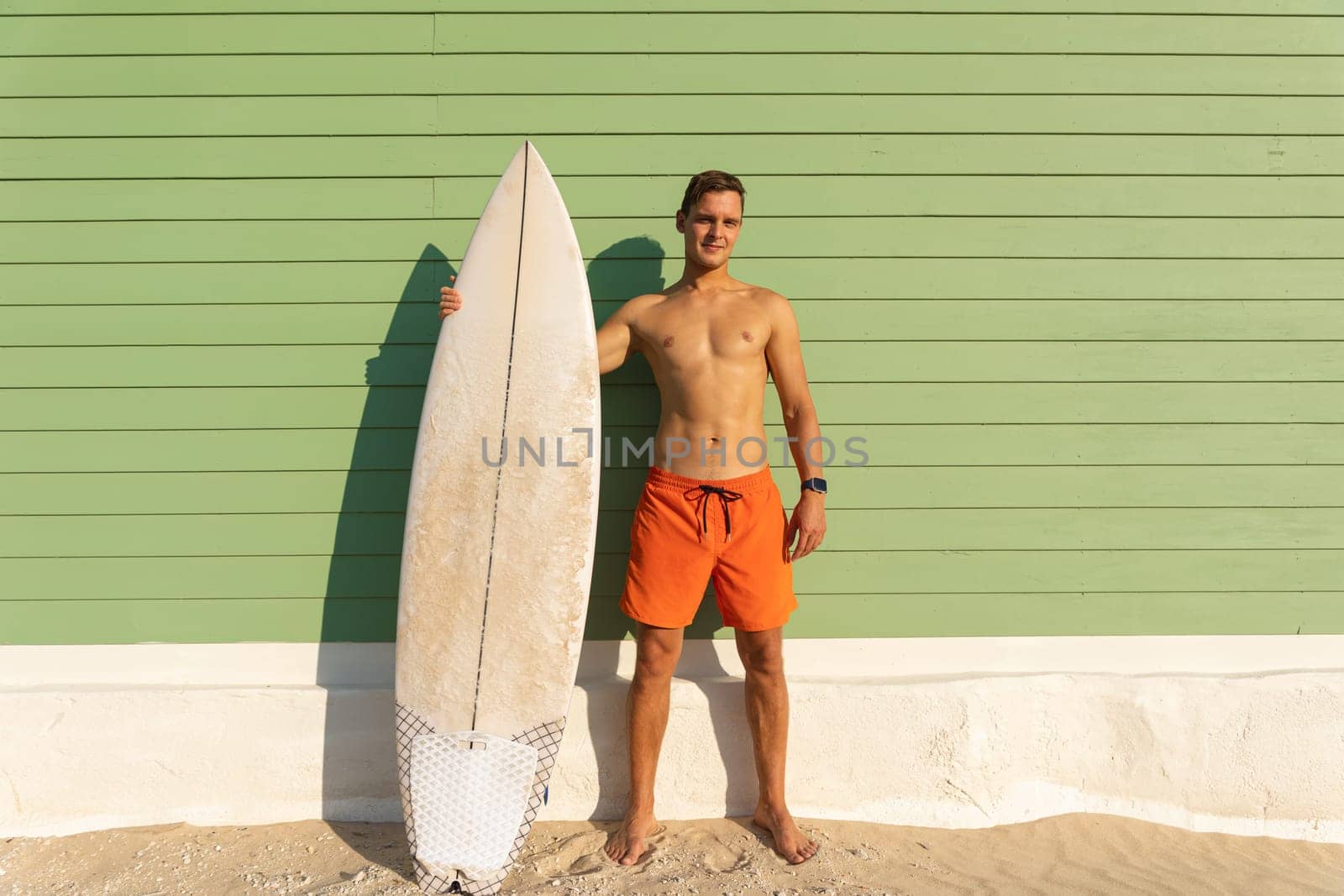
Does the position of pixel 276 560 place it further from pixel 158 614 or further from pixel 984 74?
pixel 984 74

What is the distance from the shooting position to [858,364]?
2.60 m

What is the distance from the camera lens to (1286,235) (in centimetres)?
262

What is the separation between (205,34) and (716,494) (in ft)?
7.42

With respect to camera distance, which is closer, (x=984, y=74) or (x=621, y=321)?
(x=621, y=321)

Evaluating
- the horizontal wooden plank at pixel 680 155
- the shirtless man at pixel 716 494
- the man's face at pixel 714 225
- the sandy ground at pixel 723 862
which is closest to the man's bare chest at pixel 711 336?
the shirtless man at pixel 716 494

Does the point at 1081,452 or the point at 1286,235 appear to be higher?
the point at 1286,235

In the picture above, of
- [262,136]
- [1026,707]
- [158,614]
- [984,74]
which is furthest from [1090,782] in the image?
[262,136]

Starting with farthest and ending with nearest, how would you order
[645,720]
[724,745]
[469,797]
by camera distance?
1. [724,745]
2. [645,720]
3. [469,797]

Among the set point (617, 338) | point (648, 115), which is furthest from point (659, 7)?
point (617, 338)

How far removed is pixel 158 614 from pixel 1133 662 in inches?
130

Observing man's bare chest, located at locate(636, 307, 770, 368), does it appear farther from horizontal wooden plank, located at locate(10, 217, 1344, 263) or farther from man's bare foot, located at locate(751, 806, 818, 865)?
man's bare foot, located at locate(751, 806, 818, 865)

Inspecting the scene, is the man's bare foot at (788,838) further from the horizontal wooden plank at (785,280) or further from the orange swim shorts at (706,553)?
the horizontal wooden plank at (785,280)

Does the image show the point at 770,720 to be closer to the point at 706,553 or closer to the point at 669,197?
the point at 706,553

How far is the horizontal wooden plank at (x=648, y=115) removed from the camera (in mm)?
2564
